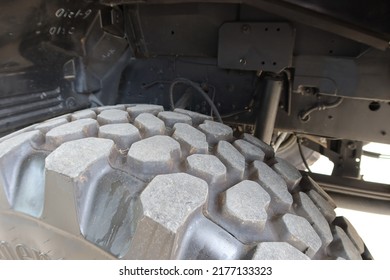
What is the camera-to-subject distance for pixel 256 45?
1.00m

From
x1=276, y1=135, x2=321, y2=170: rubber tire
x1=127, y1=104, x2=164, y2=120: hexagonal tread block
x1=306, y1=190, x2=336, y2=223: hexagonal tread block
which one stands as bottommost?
x1=276, y1=135, x2=321, y2=170: rubber tire

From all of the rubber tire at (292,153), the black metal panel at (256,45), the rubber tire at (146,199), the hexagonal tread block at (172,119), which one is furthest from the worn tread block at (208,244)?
the rubber tire at (292,153)

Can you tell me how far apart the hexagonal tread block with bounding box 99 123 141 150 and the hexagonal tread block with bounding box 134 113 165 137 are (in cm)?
3

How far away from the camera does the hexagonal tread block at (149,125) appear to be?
2.57ft

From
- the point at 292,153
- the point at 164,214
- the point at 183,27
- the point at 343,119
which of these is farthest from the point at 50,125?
the point at 292,153

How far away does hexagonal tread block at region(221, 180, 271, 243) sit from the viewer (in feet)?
1.98

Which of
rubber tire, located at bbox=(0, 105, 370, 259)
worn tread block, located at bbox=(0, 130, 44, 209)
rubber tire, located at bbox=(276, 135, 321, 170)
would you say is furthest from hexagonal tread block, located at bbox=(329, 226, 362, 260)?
rubber tire, located at bbox=(276, 135, 321, 170)

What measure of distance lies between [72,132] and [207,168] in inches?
12.5

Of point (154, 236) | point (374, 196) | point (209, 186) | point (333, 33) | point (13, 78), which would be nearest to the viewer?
point (154, 236)

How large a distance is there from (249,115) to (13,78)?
80 centimetres

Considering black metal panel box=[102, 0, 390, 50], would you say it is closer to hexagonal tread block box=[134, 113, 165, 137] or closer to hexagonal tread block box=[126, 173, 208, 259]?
hexagonal tread block box=[134, 113, 165, 137]

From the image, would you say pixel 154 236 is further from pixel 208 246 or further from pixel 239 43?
pixel 239 43

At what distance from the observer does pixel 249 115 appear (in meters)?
1.21
